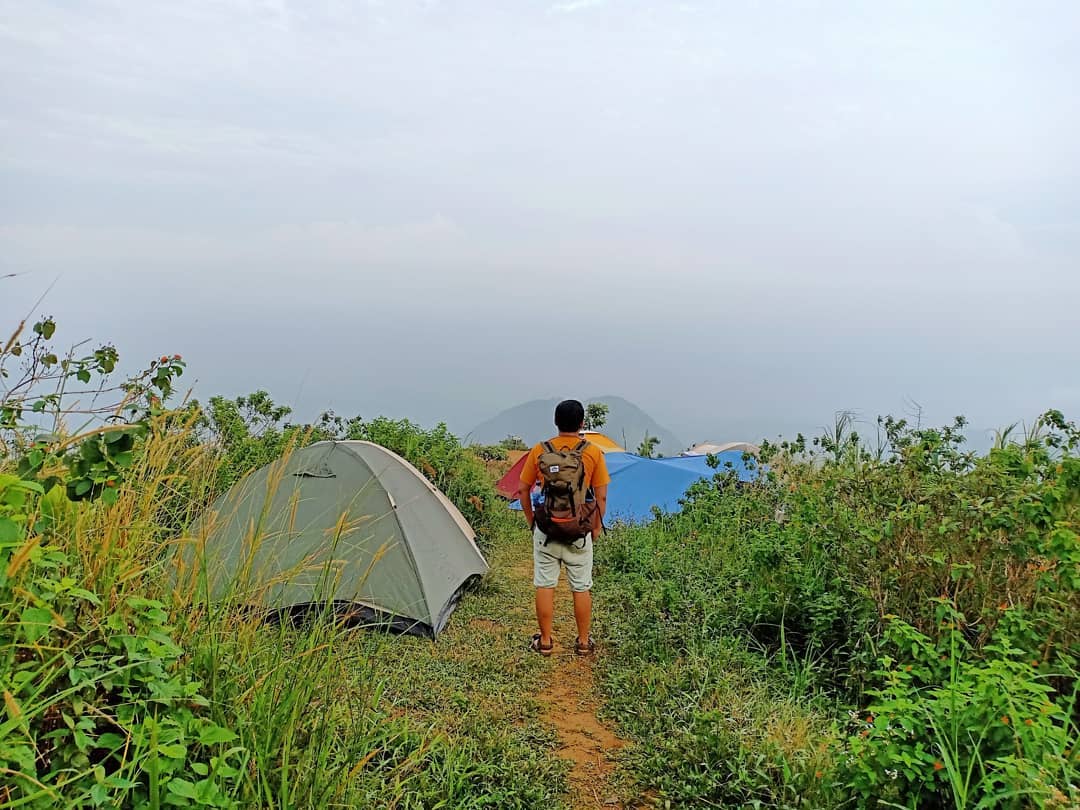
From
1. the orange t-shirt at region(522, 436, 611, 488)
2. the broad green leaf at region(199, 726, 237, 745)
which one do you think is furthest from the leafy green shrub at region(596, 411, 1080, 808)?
the broad green leaf at region(199, 726, 237, 745)

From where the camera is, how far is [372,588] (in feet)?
19.8

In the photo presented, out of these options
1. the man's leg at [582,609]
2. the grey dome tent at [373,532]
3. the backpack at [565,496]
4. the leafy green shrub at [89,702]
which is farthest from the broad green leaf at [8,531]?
the man's leg at [582,609]

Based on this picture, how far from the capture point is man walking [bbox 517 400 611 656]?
552 cm

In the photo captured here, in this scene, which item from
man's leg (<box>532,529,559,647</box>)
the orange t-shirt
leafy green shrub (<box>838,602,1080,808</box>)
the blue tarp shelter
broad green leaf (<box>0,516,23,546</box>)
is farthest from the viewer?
the blue tarp shelter

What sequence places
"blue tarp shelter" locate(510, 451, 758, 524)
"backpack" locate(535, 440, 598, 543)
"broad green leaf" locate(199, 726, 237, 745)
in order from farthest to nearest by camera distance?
"blue tarp shelter" locate(510, 451, 758, 524) → "backpack" locate(535, 440, 598, 543) → "broad green leaf" locate(199, 726, 237, 745)

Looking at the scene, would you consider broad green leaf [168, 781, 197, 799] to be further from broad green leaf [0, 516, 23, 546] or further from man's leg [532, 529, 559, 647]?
man's leg [532, 529, 559, 647]

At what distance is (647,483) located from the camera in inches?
487

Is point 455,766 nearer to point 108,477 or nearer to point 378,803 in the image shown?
point 378,803

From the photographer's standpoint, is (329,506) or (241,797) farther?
(329,506)

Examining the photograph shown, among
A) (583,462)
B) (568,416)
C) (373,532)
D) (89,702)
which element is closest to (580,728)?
(583,462)

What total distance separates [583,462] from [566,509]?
370 mm

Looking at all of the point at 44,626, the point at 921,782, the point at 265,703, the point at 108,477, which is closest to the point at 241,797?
the point at 265,703

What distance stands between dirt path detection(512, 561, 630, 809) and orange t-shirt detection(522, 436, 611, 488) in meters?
1.39

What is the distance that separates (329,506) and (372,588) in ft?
2.78
